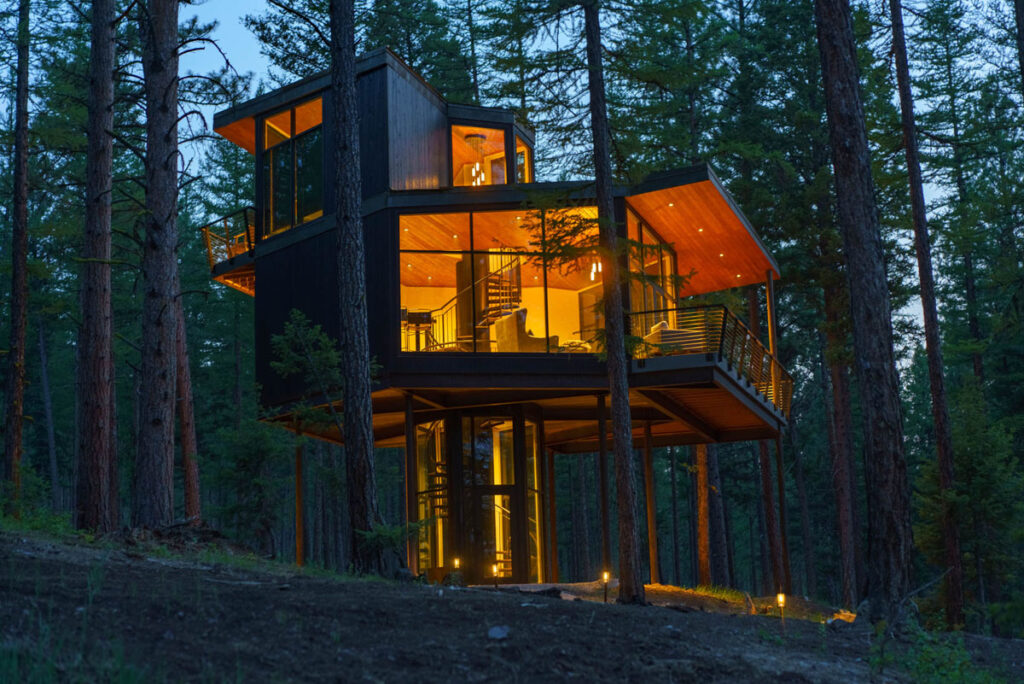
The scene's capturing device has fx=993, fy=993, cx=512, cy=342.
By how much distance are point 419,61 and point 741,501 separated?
69.2 feet

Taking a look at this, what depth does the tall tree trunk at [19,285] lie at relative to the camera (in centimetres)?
1759

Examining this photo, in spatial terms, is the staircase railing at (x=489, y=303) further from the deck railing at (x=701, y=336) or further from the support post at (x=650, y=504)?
the support post at (x=650, y=504)

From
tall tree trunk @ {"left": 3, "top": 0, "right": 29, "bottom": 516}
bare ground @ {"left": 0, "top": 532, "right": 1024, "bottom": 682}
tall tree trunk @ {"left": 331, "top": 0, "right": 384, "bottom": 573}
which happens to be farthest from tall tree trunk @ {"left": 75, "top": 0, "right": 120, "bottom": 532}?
bare ground @ {"left": 0, "top": 532, "right": 1024, "bottom": 682}

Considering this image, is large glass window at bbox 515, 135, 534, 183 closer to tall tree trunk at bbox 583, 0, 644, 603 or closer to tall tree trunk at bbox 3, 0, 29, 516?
tall tree trunk at bbox 583, 0, 644, 603

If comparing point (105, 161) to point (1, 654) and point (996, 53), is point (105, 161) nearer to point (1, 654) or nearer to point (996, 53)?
point (1, 654)

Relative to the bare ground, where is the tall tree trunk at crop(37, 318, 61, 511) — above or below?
above

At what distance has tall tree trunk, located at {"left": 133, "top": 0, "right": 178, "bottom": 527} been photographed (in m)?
12.4

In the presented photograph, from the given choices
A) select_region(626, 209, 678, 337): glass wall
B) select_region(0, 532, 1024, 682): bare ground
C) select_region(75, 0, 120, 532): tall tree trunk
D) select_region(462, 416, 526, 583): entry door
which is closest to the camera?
select_region(0, 532, 1024, 682): bare ground

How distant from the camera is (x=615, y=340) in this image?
13.3 metres

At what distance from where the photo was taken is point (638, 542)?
12883 mm

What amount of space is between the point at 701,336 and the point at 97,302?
9.18 metres

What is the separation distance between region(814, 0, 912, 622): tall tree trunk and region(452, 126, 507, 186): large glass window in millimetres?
10174

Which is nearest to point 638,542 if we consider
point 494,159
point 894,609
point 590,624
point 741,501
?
point 894,609

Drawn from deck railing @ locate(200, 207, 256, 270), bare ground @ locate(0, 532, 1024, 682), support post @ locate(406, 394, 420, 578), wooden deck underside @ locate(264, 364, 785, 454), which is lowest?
bare ground @ locate(0, 532, 1024, 682)
